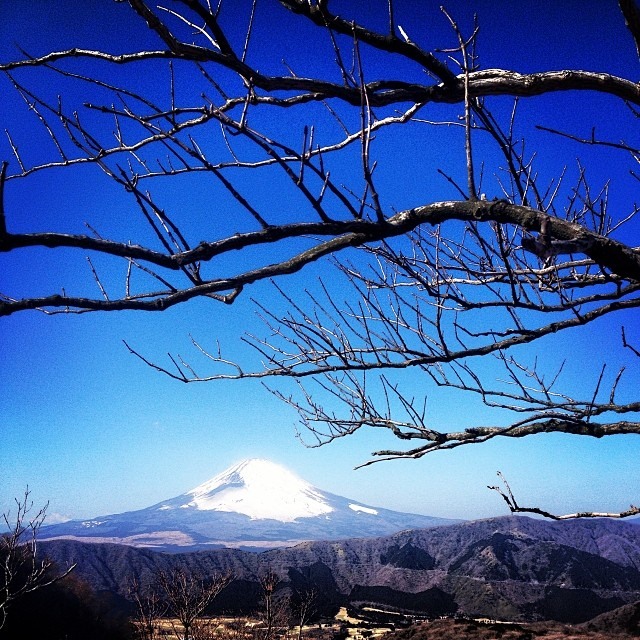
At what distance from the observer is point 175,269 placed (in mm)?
1688

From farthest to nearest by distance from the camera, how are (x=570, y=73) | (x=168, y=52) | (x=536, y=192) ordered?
(x=536, y=192) → (x=570, y=73) → (x=168, y=52)

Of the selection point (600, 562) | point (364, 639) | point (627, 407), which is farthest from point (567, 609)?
point (627, 407)

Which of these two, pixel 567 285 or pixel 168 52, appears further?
pixel 567 285

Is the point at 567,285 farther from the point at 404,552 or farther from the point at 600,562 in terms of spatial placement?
the point at 404,552

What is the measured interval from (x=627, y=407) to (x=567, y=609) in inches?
3359

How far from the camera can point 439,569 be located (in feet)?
316

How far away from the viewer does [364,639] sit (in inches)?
1890

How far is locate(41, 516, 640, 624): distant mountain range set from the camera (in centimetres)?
7175

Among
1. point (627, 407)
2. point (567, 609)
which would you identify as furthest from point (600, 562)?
point (627, 407)

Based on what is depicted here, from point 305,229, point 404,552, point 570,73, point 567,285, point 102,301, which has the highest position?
point 570,73

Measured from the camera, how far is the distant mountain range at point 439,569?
71750 mm

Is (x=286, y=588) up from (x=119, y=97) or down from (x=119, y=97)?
down

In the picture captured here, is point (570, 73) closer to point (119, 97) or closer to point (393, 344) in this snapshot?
point (393, 344)

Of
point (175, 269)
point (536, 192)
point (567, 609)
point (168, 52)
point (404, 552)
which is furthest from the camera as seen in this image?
point (404, 552)
